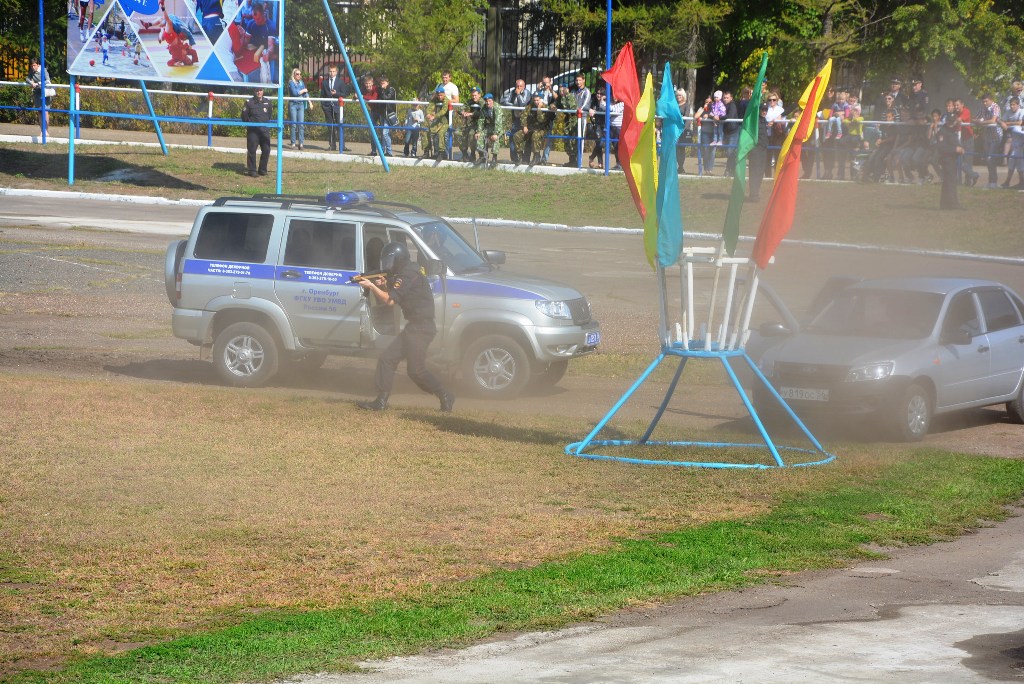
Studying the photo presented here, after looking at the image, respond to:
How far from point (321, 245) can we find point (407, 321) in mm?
1742

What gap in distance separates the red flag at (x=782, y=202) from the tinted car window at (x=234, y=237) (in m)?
6.12

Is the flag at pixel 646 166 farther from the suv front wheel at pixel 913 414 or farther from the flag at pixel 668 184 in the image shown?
the suv front wheel at pixel 913 414

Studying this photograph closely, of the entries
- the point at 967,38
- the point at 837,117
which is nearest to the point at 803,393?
the point at 837,117

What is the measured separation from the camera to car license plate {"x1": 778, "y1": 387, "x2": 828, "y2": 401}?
13.2m

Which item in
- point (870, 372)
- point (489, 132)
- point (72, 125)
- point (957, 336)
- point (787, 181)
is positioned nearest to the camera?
point (787, 181)

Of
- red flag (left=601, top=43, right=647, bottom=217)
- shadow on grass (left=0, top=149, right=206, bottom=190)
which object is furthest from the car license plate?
shadow on grass (left=0, top=149, right=206, bottom=190)

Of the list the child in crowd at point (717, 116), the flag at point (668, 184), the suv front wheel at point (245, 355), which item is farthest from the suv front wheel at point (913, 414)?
the child in crowd at point (717, 116)

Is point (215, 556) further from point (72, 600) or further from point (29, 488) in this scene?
point (29, 488)

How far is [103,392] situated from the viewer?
1420 cm

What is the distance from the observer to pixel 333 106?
38906 mm

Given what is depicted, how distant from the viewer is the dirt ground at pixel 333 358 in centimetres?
1483

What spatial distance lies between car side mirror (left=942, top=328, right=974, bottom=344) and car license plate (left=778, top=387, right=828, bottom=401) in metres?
1.51

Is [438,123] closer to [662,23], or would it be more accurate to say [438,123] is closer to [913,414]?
[662,23]

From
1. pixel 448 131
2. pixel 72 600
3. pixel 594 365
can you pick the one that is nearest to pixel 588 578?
pixel 72 600
